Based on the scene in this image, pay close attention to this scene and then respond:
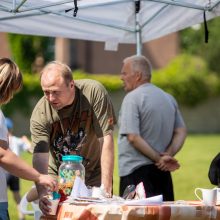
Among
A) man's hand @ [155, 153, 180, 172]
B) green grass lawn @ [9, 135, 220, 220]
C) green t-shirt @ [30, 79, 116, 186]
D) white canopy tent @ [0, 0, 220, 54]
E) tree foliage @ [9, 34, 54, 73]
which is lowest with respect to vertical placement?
green grass lawn @ [9, 135, 220, 220]

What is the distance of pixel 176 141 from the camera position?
23.5 feet

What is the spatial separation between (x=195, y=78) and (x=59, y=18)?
31.2 meters

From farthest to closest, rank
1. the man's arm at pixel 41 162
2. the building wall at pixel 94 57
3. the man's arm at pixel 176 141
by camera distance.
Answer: the building wall at pixel 94 57
the man's arm at pixel 176 141
the man's arm at pixel 41 162

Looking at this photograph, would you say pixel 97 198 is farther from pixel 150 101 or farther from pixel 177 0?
pixel 177 0

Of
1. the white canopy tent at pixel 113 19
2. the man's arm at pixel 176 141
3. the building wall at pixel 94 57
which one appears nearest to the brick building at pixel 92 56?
the building wall at pixel 94 57

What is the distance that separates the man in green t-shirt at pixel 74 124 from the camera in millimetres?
5504

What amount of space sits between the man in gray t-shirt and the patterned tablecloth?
6.83 ft

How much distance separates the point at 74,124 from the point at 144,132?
1273 millimetres

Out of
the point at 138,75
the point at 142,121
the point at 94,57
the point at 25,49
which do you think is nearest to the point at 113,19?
the point at 138,75

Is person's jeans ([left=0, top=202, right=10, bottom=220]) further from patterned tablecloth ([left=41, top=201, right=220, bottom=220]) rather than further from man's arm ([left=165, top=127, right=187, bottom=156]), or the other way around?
man's arm ([left=165, top=127, right=187, bottom=156])

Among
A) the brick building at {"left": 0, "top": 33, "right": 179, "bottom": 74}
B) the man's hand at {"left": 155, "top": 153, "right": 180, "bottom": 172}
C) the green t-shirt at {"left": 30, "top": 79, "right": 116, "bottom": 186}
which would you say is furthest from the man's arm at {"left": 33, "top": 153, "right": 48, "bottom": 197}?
the brick building at {"left": 0, "top": 33, "right": 179, "bottom": 74}

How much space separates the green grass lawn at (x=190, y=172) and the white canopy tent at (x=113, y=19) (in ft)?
9.92

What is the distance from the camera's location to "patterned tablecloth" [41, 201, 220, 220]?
451 cm

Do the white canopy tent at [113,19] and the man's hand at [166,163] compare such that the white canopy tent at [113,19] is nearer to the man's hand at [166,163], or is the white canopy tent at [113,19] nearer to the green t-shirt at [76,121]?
the man's hand at [166,163]
